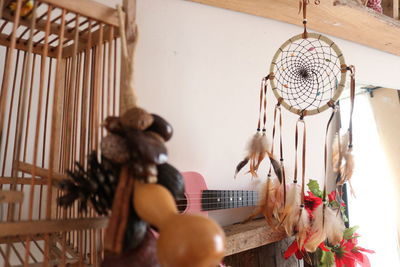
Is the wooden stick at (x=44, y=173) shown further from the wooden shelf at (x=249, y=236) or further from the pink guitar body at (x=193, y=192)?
the wooden shelf at (x=249, y=236)

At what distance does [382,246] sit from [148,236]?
186 centimetres

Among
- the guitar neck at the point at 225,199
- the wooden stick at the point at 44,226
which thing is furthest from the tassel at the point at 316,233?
Result: the wooden stick at the point at 44,226

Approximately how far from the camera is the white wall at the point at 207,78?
1009 mm

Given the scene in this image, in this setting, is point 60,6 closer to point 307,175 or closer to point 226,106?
point 226,106

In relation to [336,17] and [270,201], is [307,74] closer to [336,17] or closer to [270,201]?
[270,201]

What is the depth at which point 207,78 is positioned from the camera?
1.12 m

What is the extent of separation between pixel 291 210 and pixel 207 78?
568 mm

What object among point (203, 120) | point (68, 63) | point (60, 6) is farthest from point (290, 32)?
point (60, 6)

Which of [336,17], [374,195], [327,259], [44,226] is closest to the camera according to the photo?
[44,226]

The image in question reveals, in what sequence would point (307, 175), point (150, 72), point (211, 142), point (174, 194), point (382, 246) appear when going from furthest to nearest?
point (382, 246) → point (307, 175) → point (211, 142) → point (150, 72) → point (174, 194)

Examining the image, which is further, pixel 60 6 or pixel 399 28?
pixel 399 28

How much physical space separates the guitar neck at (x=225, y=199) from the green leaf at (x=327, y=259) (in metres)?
0.28

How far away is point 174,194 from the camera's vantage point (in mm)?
312

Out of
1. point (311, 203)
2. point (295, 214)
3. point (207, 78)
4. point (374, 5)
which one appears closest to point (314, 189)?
point (311, 203)
